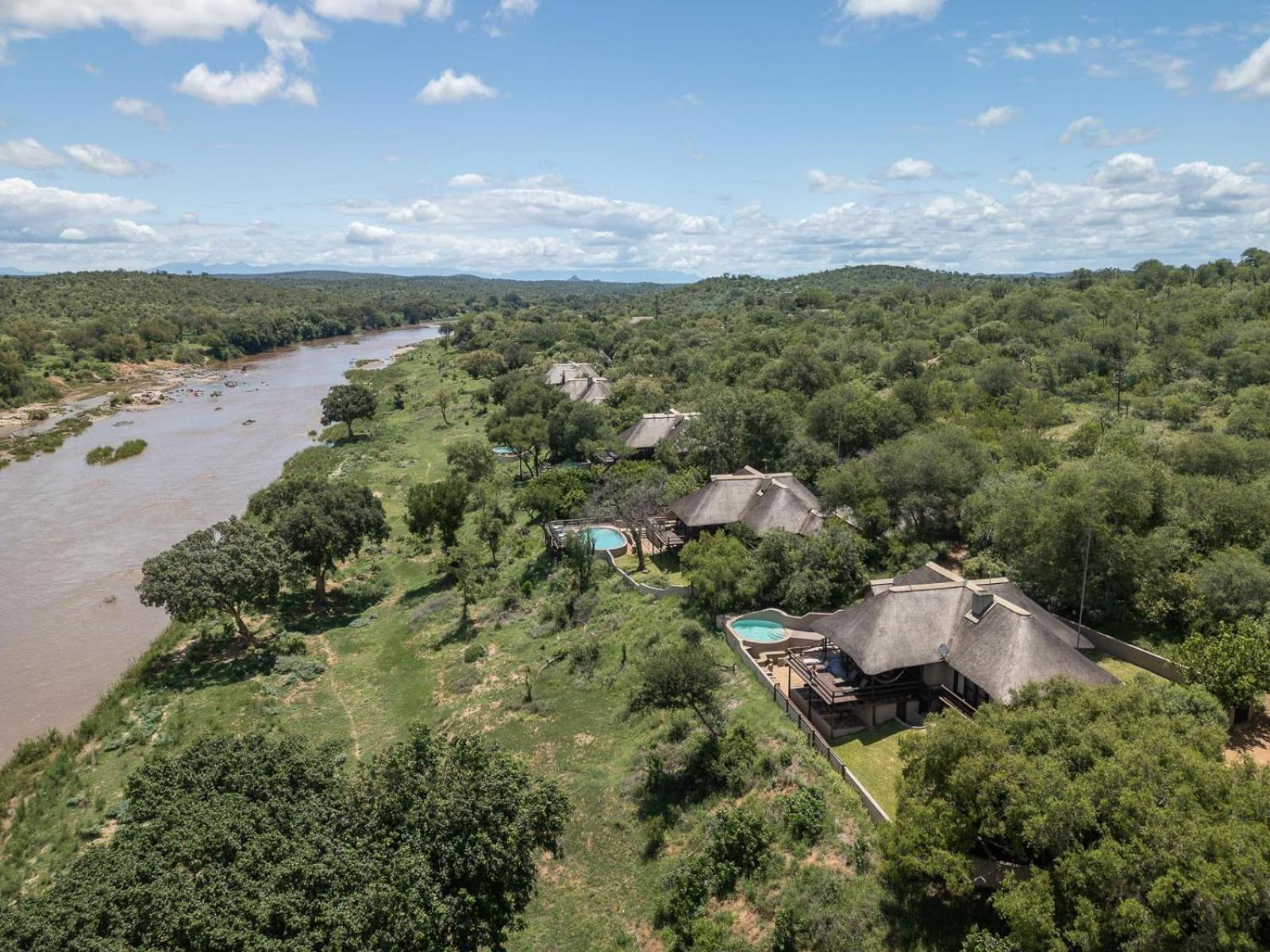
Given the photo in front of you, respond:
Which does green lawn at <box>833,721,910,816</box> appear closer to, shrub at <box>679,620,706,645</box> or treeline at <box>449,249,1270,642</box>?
shrub at <box>679,620,706,645</box>

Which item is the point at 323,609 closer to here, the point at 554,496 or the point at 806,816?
the point at 554,496

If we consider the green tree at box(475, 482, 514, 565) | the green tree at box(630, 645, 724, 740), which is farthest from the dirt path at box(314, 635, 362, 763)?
the green tree at box(475, 482, 514, 565)

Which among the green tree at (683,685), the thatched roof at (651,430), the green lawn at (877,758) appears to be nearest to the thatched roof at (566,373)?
the thatched roof at (651,430)

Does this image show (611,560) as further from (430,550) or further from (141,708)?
(141,708)

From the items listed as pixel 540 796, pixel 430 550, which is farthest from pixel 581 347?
pixel 540 796

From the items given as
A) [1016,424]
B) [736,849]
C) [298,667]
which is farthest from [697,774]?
[1016,424]
